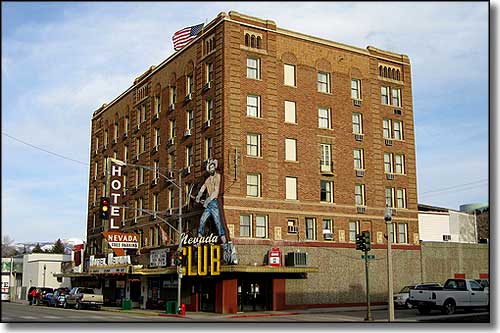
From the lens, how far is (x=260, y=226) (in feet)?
156

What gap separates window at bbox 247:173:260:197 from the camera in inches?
1882

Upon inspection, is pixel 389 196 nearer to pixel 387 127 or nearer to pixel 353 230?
pixel 353 230

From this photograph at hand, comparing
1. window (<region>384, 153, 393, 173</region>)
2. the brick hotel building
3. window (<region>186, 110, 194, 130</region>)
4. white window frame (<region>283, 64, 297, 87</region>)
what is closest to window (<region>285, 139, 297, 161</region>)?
the brick hotel building

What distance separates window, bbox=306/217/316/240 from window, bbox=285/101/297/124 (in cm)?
764

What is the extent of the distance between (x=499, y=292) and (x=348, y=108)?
28.9 m

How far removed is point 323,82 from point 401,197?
39.7ft

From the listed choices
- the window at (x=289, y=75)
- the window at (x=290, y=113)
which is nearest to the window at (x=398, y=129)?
the window at (x=290, y=113)

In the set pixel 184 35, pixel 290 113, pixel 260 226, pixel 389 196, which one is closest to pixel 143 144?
pixel 184 35

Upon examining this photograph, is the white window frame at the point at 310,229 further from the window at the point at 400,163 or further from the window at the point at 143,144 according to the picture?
the window at the point at 143,144

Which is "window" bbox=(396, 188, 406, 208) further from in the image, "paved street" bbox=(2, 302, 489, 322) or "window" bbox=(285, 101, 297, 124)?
"window" bbox=(285, 101, 297, 124)

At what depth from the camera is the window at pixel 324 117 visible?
52.4 meters

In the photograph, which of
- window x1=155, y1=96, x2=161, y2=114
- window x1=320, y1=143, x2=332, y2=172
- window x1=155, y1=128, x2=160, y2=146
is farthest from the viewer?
window x1=155, y1=96, x2=161, y2=114

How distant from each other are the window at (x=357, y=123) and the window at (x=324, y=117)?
2.63 meters

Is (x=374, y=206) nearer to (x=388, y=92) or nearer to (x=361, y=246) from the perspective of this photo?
(x=388, y=92)
